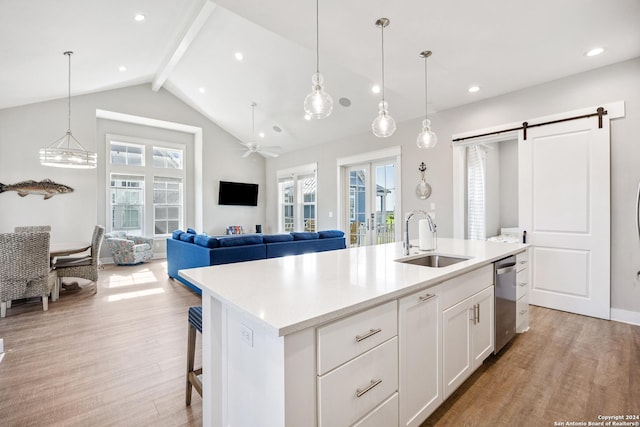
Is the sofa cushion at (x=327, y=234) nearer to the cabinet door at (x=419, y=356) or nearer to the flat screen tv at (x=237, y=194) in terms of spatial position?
the cabinet door at (x=419, y=356)

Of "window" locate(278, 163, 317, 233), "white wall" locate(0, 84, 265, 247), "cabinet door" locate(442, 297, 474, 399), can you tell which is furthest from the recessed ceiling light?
"white wall" locate(0, 84, 265, 247)

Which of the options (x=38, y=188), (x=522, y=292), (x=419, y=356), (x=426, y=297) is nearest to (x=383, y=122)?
(x=426, y=297)

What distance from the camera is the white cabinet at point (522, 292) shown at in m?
2.71

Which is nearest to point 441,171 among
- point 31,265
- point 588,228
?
point 588,228

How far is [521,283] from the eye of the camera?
109 inches

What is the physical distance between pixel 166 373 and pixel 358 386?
1.76 meters

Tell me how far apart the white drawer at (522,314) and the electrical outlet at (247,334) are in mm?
2629

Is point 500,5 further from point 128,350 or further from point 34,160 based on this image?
point 34,160

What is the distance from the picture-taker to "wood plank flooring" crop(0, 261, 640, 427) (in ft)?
5.78

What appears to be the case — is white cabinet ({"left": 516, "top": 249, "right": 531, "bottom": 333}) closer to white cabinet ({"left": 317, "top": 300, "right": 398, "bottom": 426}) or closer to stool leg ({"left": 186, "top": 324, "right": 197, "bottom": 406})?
white cabinet ({"left": 317, "top": 300, "right": 398, "bottom": 426})

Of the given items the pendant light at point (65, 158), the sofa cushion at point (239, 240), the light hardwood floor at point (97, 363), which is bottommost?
the light hardwood floor at point (97, 363)

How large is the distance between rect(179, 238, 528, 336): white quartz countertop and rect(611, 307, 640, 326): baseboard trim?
2.17m

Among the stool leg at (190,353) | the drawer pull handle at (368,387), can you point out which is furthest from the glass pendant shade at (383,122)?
the stool leg at (190,353)

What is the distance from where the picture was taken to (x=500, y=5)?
2441 mm
